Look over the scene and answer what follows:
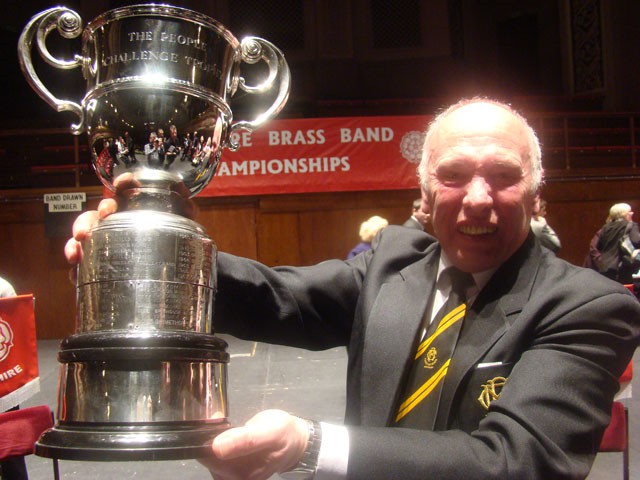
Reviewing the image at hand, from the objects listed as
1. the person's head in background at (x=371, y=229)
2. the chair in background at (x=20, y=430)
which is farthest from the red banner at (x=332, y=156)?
the chair in background at (x=20, y=430)

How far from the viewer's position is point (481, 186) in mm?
1158

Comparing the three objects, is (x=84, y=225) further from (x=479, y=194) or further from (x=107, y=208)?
(x=479, y=194)

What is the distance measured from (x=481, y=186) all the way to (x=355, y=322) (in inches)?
18.6

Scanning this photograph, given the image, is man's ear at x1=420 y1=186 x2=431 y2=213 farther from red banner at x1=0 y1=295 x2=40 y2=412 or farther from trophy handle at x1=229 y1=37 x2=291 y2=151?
red banner at x1=0 y1=295 x2=40 y2=412

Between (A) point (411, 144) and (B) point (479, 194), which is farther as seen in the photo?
(A) point (411, 144)

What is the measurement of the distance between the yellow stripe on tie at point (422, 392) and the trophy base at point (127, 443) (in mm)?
437

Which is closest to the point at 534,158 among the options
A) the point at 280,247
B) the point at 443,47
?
the point at 280,247

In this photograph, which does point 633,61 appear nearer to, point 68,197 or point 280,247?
point 280,247

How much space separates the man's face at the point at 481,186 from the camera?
1.16 meters

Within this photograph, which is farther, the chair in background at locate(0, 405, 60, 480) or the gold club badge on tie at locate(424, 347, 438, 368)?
the chair in background at locate(0, 405, 60, 480)

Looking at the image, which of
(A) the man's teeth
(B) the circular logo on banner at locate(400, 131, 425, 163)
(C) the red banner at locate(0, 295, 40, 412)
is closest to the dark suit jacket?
(A) the man's teeth

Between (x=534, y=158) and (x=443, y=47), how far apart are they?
34.4 feet

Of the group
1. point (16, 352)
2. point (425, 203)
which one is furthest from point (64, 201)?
point (425, 203)

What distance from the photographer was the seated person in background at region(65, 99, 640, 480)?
915 mm
